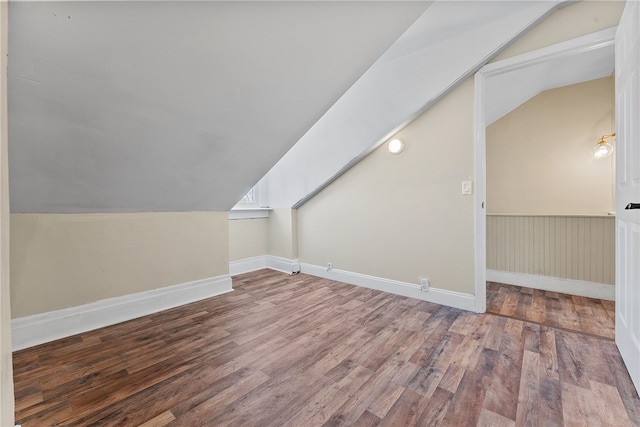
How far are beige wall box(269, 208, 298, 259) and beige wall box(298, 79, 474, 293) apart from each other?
0.52 m

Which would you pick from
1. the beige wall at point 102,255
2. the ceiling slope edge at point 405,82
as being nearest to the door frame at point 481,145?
the ceiling slope edge at point 405,82

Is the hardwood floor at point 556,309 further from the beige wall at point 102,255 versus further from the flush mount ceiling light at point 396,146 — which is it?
the beige wall at point 102,255

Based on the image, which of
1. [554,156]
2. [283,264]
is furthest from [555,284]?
[283,264]

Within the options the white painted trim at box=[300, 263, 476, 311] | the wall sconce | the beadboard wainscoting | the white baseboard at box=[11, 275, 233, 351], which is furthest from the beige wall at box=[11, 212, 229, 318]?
the wall sconce

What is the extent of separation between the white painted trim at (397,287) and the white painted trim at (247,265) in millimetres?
630

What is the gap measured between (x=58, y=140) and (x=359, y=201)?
2.43 m

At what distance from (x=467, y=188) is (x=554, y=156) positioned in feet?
5.47

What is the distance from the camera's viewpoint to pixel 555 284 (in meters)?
2.83

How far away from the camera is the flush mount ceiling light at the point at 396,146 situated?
261 centimetres

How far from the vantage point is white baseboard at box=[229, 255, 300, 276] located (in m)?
3.52

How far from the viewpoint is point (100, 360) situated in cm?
162

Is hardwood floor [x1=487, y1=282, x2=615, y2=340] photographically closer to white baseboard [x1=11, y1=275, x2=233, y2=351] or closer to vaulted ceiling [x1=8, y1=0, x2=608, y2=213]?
vaulted ceiling [x1=8, y1=0, x2=608, y2=213]

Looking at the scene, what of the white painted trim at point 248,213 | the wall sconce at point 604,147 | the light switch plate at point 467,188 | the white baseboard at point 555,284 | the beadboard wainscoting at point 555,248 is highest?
the wall sconce at point 604,147

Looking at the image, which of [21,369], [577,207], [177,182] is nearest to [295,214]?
[177,182]
